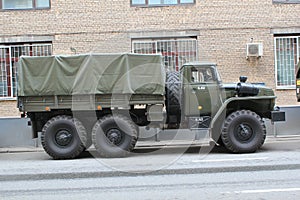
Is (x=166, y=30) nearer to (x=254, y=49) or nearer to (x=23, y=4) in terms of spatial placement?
(x=254, y=49)

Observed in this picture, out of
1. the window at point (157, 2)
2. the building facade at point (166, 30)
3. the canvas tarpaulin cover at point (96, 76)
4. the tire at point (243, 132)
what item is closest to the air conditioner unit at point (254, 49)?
the building facade at point (166, 30)

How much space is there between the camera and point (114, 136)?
1147 cm

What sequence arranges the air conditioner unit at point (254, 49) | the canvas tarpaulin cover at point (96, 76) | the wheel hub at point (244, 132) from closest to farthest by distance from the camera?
the canvas tarpaulin cover at point (96, 76) < the wheel hub at point (244, 132) < the air conditioner unit at point (254, 49)

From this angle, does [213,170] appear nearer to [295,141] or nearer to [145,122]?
[145,122]

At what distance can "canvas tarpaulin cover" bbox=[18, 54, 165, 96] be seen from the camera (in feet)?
37.4

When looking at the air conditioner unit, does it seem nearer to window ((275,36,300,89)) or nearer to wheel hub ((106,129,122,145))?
window ((275,36,300,89))

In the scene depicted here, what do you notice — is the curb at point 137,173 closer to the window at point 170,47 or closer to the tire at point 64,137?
the tire at point 64,137

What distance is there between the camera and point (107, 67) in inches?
452

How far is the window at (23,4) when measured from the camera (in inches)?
677

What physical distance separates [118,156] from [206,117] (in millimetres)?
2626

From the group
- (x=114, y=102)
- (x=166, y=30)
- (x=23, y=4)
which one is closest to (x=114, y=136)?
(x=114, y=102)

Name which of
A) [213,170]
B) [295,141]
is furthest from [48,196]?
[295,141]

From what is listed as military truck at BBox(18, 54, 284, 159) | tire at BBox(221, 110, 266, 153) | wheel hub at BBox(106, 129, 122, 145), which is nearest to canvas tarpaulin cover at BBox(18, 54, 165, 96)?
military truck at BBox(18, 54, 284, 159)

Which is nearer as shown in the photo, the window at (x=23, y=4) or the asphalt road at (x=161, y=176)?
the asphalt road at (x=161, y=176)
